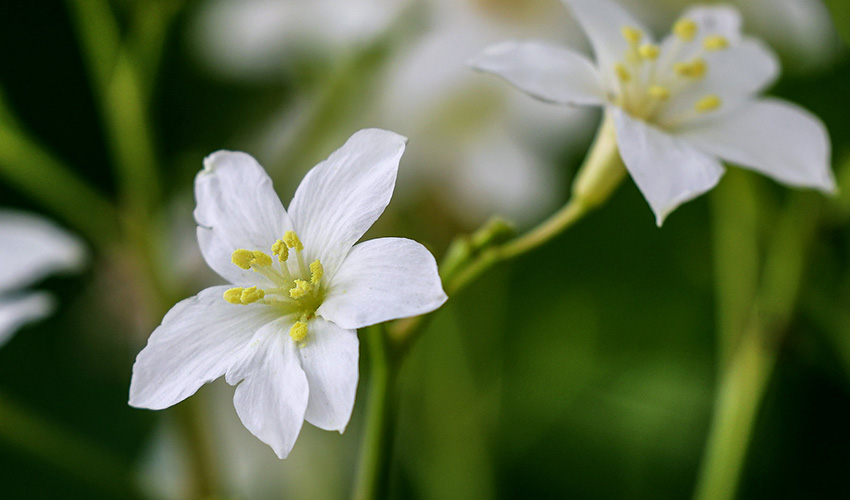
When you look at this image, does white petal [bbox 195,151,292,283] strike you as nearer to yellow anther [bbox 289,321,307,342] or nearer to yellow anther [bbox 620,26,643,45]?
yellow anther [bbox 289,321,307,342]

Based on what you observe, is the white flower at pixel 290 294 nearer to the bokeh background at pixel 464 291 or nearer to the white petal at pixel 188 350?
the white petal at pixel 188 350

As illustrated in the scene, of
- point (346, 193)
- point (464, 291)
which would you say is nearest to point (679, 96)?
point (346, 193)

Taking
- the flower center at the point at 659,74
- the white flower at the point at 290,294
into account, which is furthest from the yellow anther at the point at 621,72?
the white flower at the point at 290,294

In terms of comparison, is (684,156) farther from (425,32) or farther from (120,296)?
(120,296)

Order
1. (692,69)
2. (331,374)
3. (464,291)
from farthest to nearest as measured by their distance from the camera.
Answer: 1. (464,291)
2. (692,69)
3. (331,374)

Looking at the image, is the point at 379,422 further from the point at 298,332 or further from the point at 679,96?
the point at 679,96

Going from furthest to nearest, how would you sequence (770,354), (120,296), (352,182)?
(120,296), (770,354), (352,182)

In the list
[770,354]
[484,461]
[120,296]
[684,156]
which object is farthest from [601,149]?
[120,296]

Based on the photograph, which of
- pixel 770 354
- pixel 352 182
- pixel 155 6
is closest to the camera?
pixel 352 182
